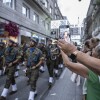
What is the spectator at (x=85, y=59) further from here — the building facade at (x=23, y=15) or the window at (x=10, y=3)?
the window at (x=10, y=3)

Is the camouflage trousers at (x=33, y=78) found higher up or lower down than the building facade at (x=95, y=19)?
lower down

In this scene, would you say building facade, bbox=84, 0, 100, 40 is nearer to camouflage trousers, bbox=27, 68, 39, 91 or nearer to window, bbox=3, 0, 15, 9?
window, bbox=3, 0, 15, 9

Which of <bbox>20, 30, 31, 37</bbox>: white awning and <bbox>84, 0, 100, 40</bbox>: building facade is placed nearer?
<bbox>20, 30, 31, 37</bbox>: white awning

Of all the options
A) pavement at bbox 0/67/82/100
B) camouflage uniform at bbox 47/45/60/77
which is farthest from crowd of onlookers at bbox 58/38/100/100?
camouflage uniform at bbox 47/45/60/77

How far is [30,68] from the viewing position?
8312mm

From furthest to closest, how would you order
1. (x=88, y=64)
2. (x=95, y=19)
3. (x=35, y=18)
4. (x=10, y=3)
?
(x=95, y=19) → (x=35, y=18) → (x=10, y=3) → (x=88, y=64)

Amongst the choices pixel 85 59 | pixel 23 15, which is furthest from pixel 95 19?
pixel 85 59

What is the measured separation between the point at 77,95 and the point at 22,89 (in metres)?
2.02

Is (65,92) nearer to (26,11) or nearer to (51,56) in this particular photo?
(51,56)

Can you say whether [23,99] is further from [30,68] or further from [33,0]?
[33,0]

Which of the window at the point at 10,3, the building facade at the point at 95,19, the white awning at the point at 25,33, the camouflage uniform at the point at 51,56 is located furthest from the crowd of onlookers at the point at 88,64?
the white awning at the point at 25,33

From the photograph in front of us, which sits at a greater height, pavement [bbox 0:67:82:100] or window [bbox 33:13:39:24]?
window [bbox 33:13:39:24]

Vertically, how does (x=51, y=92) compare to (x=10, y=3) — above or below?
below

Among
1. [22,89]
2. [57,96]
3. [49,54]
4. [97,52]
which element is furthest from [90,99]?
[49,54]
